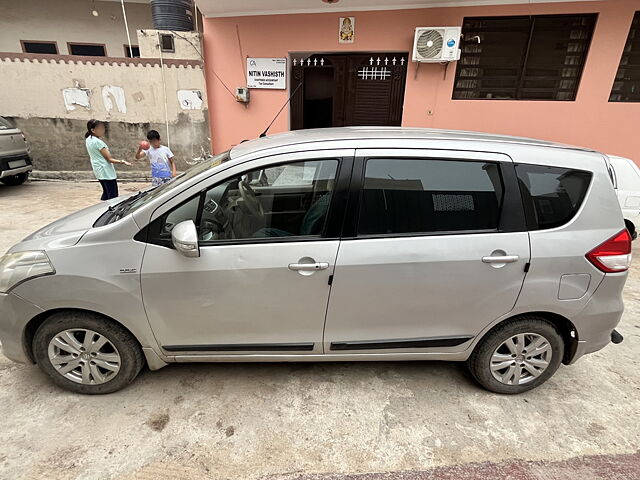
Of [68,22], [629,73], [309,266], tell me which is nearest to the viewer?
[309,266]

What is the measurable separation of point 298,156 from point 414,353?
4.82ft

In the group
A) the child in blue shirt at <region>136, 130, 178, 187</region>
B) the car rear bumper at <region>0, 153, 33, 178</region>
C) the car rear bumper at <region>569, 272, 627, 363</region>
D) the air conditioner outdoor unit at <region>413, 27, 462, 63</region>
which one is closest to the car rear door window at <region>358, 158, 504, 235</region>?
the car rear bumper at <region>569, 272, 627, 363</region>

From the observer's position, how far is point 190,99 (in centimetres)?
752

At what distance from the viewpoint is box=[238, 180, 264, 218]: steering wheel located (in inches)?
88.4

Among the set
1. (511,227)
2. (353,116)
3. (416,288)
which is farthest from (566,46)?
(416,288)

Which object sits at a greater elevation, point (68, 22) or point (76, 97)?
point (68, 22)

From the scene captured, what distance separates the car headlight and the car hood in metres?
0.06

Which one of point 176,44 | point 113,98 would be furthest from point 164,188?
point 113,98

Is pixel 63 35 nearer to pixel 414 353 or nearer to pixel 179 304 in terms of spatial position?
pixel 179 304

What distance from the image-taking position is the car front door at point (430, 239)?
2.01 m

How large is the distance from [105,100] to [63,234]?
6.99 m

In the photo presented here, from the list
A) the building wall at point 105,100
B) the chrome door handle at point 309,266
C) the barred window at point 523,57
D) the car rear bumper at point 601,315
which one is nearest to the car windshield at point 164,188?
the chrome door handle at point 309,266

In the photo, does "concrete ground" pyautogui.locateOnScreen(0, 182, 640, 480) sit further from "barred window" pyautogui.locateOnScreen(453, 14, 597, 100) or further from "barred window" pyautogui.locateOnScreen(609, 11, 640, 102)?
"barred window" pyautogui.locateOnScreen(609, 11, 640, 102)

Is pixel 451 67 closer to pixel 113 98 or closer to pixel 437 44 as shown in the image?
pixel 437 44
